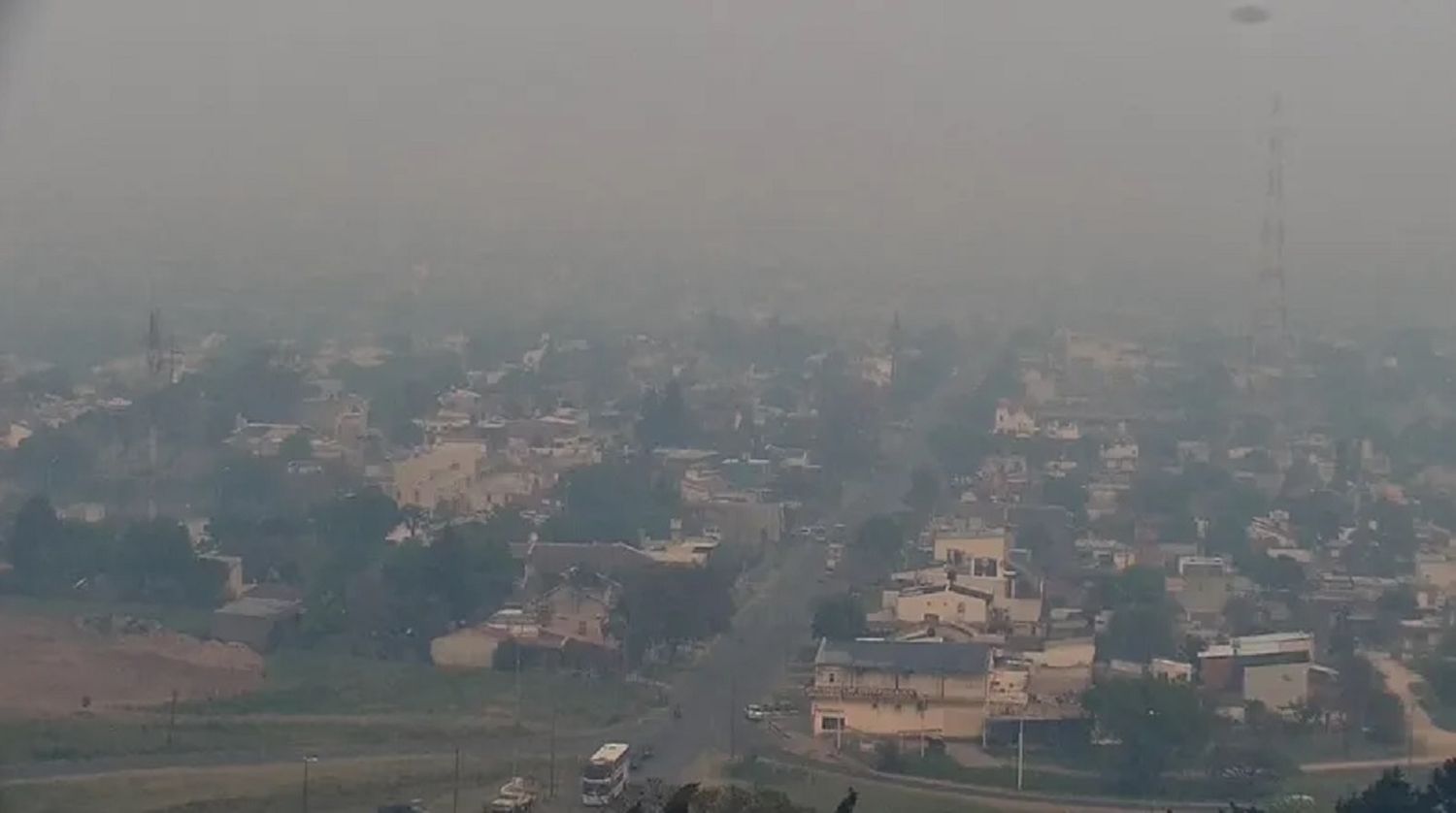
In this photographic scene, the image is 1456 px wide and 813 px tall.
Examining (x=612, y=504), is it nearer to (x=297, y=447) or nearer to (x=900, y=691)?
(x=297, y=447)

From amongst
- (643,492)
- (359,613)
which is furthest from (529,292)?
(359,613)

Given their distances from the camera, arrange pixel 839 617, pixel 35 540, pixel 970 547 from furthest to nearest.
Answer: pixel 35 540, pixel 970 547, pixel 839 617

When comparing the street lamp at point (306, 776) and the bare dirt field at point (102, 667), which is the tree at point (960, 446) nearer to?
the bare dirt field at point (102, 667)

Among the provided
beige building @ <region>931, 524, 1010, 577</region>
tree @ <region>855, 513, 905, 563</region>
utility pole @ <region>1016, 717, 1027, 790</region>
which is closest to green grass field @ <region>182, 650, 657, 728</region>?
utility pole @ <region>1016, 717, 1027, 790</region>

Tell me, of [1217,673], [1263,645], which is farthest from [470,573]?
[1263,645]

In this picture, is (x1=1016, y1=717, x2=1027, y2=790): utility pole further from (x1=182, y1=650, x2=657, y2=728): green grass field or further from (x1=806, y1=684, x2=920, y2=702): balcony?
(x1=182, y1=650, x2=657, y2=728): green grass field

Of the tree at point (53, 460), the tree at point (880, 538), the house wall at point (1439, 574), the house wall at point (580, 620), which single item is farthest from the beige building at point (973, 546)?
the tree at point (53, 460)
